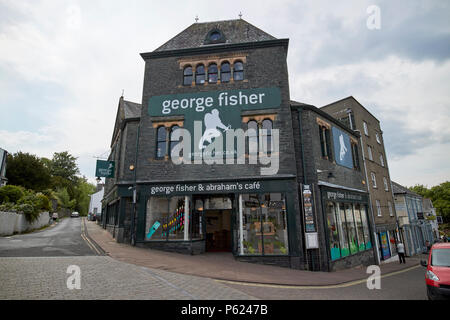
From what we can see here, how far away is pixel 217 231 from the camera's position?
14.8 m

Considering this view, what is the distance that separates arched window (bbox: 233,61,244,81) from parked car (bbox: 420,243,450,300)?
1210cm

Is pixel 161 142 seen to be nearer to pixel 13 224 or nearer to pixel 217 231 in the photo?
pixel 217 231

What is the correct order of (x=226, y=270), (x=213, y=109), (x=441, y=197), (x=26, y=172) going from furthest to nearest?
1. (x=441, y=197)
2. (x=26, y=172)
3. (x=213, y=109)
4. (x=226, y=270)

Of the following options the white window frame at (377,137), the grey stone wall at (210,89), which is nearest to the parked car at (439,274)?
the grey stone wall at (210,89)

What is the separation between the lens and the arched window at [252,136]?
43.6ft

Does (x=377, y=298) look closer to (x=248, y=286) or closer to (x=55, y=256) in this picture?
(x=248, y=286)

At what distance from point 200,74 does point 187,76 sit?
2.84 ft

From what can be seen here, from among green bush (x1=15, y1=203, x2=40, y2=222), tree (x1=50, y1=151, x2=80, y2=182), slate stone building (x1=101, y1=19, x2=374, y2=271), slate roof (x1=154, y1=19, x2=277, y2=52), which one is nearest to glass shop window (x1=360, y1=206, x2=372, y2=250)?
slate stone building (x1=101, y1=19, x2=374, y2=271)

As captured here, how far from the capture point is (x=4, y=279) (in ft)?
20.5

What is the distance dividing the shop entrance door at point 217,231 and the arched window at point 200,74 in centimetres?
815

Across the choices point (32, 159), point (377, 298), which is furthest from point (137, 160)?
point (32, 159)

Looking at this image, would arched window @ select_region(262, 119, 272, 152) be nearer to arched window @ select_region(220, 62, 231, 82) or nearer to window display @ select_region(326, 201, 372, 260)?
arched window @ select_region(220, 62, 231, 82)

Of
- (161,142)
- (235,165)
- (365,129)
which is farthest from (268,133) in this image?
(365,129)

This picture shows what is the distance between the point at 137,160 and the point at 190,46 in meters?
8.24
